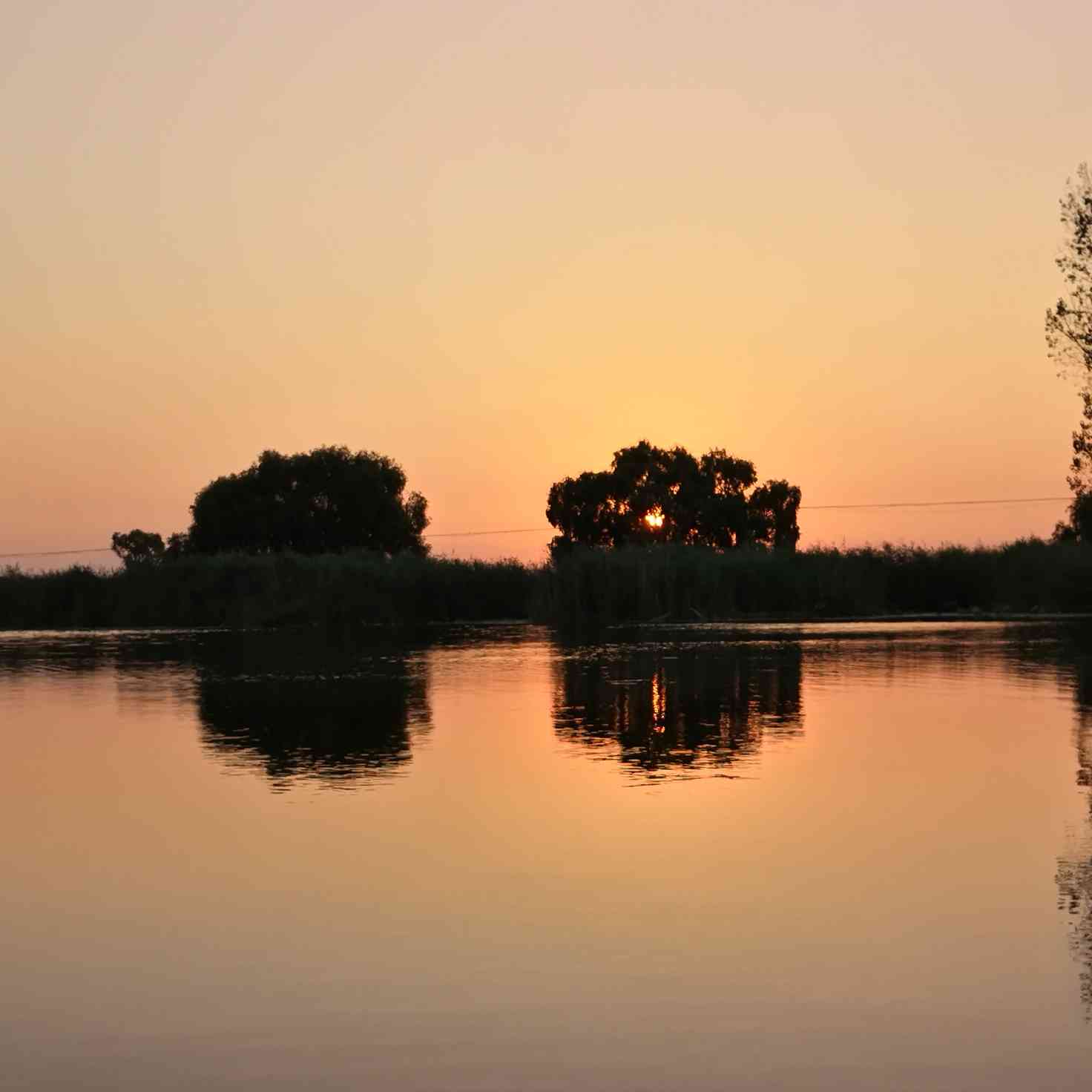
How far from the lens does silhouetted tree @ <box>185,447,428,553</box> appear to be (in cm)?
10094

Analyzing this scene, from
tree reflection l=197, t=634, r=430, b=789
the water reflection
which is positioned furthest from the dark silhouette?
tree reflection l=197, t=634, r=430, b=789

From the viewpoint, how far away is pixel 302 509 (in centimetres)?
10162

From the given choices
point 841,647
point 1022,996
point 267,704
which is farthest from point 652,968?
point 841,647

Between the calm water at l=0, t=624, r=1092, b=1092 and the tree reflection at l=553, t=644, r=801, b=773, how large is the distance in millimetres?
164

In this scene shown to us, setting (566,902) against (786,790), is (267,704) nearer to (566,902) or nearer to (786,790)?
(786,790)

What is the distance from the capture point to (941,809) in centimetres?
1356

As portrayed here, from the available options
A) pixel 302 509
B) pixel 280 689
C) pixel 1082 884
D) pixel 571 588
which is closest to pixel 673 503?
pixel 302 509

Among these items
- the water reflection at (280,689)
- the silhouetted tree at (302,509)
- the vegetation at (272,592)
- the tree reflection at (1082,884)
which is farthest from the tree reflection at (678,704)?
the silhouetted tree at (302,509)

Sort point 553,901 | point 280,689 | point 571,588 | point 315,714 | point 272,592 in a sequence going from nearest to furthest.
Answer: point 553,901 → point 315,714 → point 280,689 → point 571,588 → point 272,592

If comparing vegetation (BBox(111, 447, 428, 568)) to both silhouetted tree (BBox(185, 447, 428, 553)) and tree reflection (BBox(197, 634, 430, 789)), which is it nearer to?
silhouetted tree (BBox(185, 447, 428, 553))

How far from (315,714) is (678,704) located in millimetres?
4968

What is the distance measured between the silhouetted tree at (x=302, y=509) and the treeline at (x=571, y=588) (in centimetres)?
3190

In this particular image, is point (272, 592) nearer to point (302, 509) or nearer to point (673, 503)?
point (302, 509)

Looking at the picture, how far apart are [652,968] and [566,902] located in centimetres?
170
